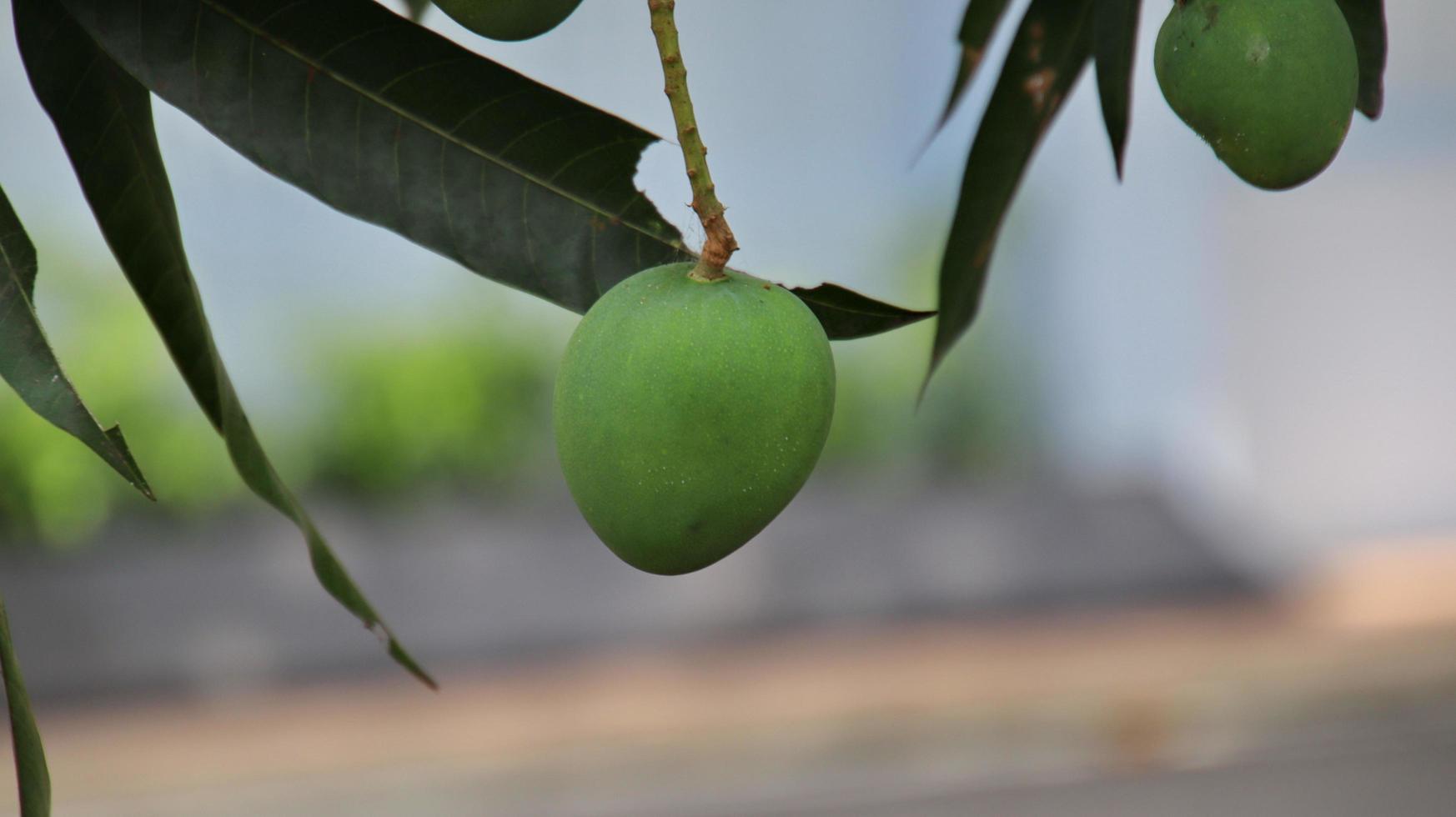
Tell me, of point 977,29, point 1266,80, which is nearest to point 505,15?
point 1266,80

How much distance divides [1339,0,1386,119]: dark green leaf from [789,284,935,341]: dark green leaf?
18 cm

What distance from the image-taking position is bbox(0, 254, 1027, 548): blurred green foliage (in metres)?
2.88

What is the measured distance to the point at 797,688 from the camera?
273 cm

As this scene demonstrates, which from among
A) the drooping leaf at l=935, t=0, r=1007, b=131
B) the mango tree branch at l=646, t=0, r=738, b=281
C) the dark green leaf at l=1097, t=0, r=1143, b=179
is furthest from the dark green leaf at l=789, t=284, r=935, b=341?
the drooping leaf at l=935, t=0, r=1007, b=131

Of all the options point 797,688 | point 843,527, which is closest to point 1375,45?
point 797,688

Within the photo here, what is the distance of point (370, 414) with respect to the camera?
9.93 feet

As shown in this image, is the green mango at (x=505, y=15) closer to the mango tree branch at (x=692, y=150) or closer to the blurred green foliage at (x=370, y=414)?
the mango tree branch at (x=692, y=150)

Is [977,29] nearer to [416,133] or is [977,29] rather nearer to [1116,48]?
[1116,48]

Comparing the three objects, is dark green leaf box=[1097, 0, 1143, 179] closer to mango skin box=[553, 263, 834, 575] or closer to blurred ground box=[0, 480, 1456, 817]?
mango skin box=[553, 263, 834, 575]

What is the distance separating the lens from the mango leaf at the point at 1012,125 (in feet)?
1.76

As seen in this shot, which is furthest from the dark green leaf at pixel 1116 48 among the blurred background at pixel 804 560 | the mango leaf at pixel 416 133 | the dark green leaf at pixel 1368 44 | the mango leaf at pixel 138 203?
the blurred background at pixel 804 560

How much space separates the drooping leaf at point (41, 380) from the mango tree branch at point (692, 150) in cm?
13

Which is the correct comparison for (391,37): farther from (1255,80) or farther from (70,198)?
(70,198)

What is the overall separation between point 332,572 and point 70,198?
2.83m
